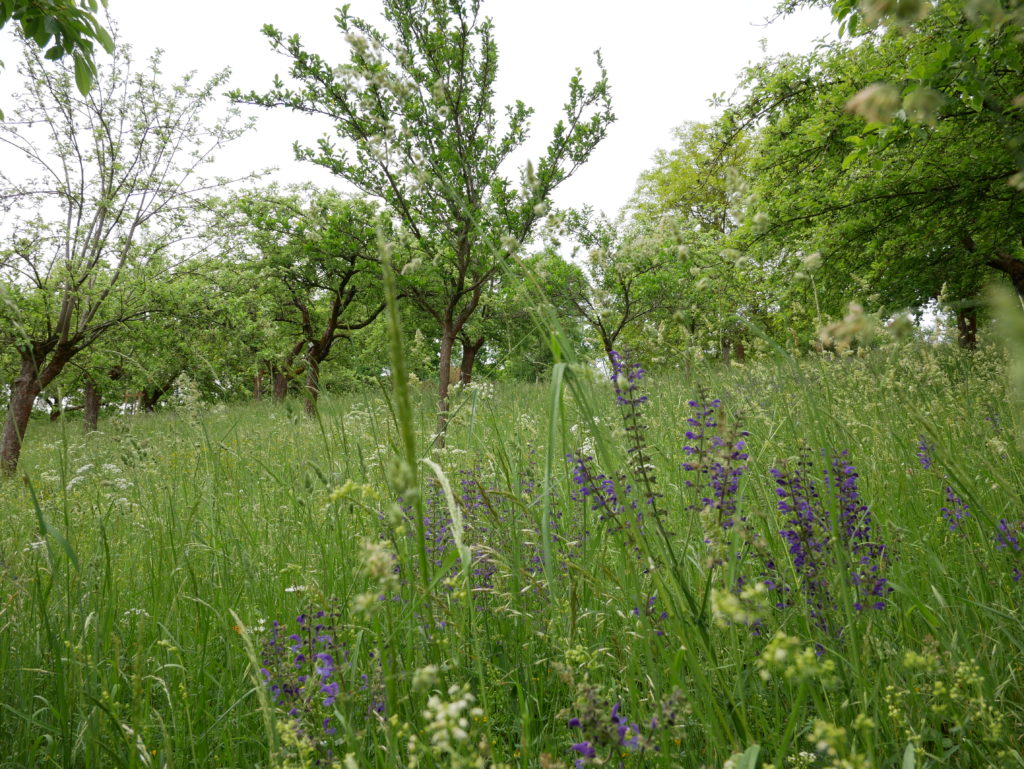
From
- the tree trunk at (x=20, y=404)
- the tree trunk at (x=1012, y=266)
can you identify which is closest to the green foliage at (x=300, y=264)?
the tree trunk at (x=20, y=404)

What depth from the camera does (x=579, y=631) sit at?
1771 mm

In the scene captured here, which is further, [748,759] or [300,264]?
[300,264]

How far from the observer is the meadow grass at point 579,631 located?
110cm

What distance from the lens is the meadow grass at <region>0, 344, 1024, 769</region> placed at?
110 centimetres

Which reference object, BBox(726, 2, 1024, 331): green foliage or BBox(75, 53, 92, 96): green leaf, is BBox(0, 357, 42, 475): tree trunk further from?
BBox(726, 2, 1024, 331): green foliage

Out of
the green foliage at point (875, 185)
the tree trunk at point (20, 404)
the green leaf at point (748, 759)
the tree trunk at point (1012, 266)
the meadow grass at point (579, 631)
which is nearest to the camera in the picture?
the green leaf at point (748, 759)

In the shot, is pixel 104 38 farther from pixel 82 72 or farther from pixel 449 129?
pixel 449 129

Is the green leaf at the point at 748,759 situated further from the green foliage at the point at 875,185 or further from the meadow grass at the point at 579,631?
the green foliage at the point at 875,185

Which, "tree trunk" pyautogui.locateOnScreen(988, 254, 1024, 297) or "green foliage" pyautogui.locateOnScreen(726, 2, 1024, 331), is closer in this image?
"green foliage" pyautogui.locateOnScreen(726, 2, 1024, 331)

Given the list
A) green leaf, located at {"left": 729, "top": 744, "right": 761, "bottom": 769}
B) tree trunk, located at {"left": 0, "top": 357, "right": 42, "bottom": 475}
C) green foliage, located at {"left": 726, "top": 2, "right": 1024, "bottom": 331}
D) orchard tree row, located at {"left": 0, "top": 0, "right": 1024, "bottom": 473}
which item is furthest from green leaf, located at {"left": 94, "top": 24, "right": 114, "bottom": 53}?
tree trunk, located at {"left": 0, "top": 357, "right": 42, "bottom": 475}

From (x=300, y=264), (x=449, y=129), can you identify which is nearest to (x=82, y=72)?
(x=449, y=129)

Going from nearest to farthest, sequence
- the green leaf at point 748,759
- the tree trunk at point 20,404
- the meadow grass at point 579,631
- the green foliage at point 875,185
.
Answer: the green leaf at point 748,759, the meadow grass at point 579,631, the green foliage at point 875,185, the tree trunk at point 20,404

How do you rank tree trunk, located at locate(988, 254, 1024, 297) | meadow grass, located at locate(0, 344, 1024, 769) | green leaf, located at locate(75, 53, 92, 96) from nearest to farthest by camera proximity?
meadow grass, located at locate(0, 344, 1024, 769) < green leaf, located at locate(75, 53, 92, 96) < tree trunk, located at locate(988, 254, 1024, 297)

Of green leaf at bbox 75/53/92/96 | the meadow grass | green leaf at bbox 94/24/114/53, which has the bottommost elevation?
the meadow grass
